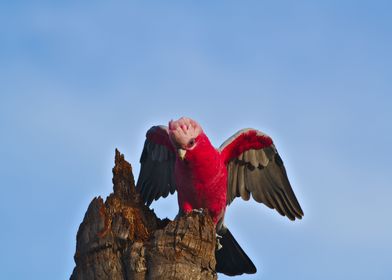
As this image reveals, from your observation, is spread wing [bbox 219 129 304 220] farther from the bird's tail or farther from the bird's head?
Result: the bird's head

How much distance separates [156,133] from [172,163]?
2.18 ft

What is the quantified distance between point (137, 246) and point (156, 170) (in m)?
4.36

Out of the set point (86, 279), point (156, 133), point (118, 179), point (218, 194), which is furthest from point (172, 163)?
point (86, 279)

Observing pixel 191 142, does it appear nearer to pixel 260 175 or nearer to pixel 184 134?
pixel 184 134

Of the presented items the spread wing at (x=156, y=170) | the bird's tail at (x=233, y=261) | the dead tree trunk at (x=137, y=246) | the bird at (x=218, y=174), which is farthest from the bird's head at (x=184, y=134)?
the dead tree trunk at (x=137, y=246)

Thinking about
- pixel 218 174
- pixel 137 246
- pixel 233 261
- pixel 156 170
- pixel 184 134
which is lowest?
pixel 137 246

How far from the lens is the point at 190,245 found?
8312 mm

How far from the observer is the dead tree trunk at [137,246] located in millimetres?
8242

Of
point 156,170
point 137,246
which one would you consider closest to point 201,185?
point 156,170

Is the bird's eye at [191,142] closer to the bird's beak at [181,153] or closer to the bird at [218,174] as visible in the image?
the bird at [218,174]

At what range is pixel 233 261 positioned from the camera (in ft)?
38.2

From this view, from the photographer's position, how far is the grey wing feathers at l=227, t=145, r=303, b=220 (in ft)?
40.5

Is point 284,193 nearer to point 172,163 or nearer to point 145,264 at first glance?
point 172,163

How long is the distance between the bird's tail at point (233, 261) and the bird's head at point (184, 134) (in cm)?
164
